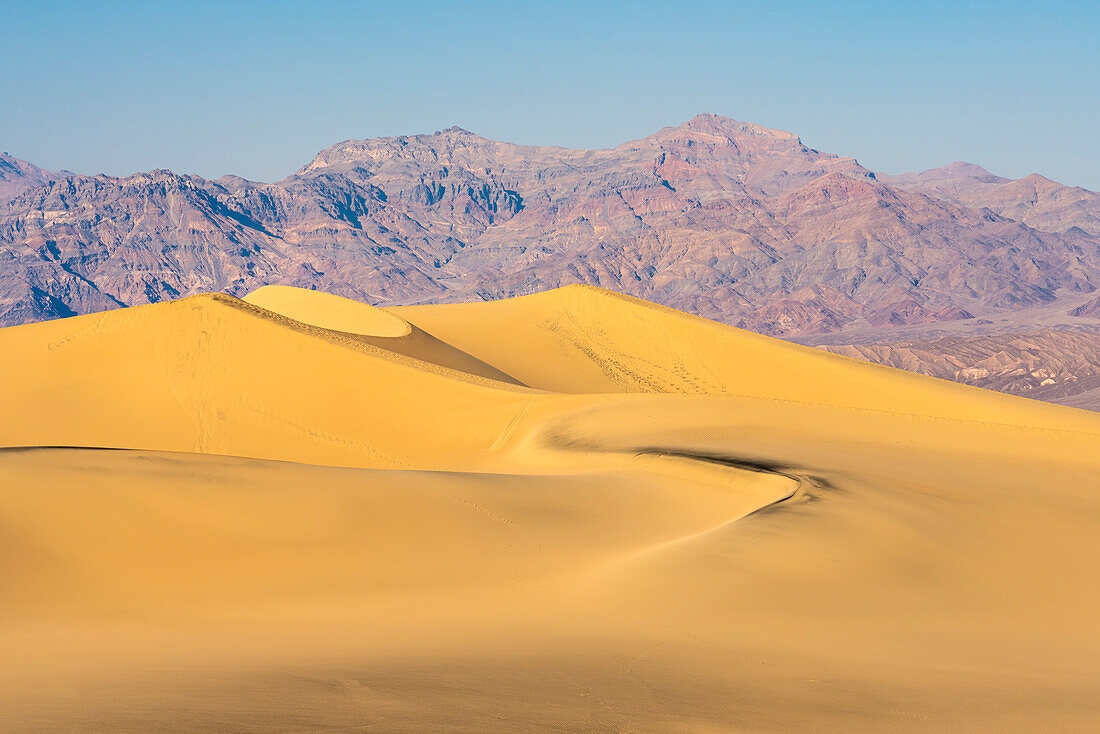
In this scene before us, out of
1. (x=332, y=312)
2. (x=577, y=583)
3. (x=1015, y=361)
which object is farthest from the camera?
(x=1015, y=361)

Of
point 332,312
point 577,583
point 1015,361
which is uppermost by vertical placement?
point 1015,361

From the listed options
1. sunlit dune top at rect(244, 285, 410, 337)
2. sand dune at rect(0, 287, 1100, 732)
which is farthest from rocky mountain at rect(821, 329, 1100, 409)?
sand dune at rect(0, 287, 1100, 732)

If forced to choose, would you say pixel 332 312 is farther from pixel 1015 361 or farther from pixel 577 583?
pixel 1015 361

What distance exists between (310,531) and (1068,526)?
10.1 meters

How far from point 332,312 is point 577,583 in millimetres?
35437

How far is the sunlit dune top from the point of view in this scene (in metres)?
39.2

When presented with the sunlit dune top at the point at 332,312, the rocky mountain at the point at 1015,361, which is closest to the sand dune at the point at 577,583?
the sunlit dune top at the point at 332,312

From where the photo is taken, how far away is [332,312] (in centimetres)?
4497

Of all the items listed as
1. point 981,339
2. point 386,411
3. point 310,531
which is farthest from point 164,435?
point 981,339

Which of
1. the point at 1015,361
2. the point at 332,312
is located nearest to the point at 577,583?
the point at 332,312

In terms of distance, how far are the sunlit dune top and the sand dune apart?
15479 mm

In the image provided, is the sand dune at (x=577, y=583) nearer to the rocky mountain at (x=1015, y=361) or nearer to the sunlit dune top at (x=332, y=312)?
the sunlit dune top at (x=332, y=312)

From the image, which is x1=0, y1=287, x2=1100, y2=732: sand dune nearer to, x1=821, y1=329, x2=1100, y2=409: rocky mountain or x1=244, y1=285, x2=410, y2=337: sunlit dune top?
x1=244, y1=285, x2=410, y2=337: sunlit dune top

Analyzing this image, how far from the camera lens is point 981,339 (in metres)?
166
